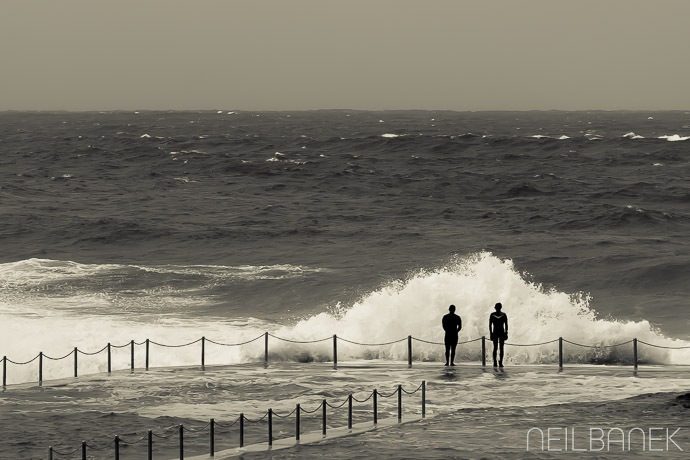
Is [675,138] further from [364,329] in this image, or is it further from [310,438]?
[310,438]

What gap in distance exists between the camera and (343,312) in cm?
3412

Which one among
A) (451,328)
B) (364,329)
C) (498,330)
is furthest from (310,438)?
(364,329)

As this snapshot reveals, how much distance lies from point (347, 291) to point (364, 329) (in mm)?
8396

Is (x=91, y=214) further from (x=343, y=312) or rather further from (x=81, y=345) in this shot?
(x=81, y=345)

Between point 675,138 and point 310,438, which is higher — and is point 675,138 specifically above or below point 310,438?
above

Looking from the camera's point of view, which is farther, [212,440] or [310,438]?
[310,438]

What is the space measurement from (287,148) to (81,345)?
216 ft

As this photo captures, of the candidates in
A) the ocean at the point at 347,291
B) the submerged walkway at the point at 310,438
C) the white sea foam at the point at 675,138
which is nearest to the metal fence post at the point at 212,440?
the submerged walkway at the point at 310,438

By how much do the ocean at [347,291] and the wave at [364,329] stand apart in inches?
2.9

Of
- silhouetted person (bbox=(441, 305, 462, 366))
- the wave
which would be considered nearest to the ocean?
the wave

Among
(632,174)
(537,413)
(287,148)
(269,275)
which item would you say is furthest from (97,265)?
(287,148)

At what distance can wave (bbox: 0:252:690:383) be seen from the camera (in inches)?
1032

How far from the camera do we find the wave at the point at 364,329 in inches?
1032

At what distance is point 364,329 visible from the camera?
94.3ft
